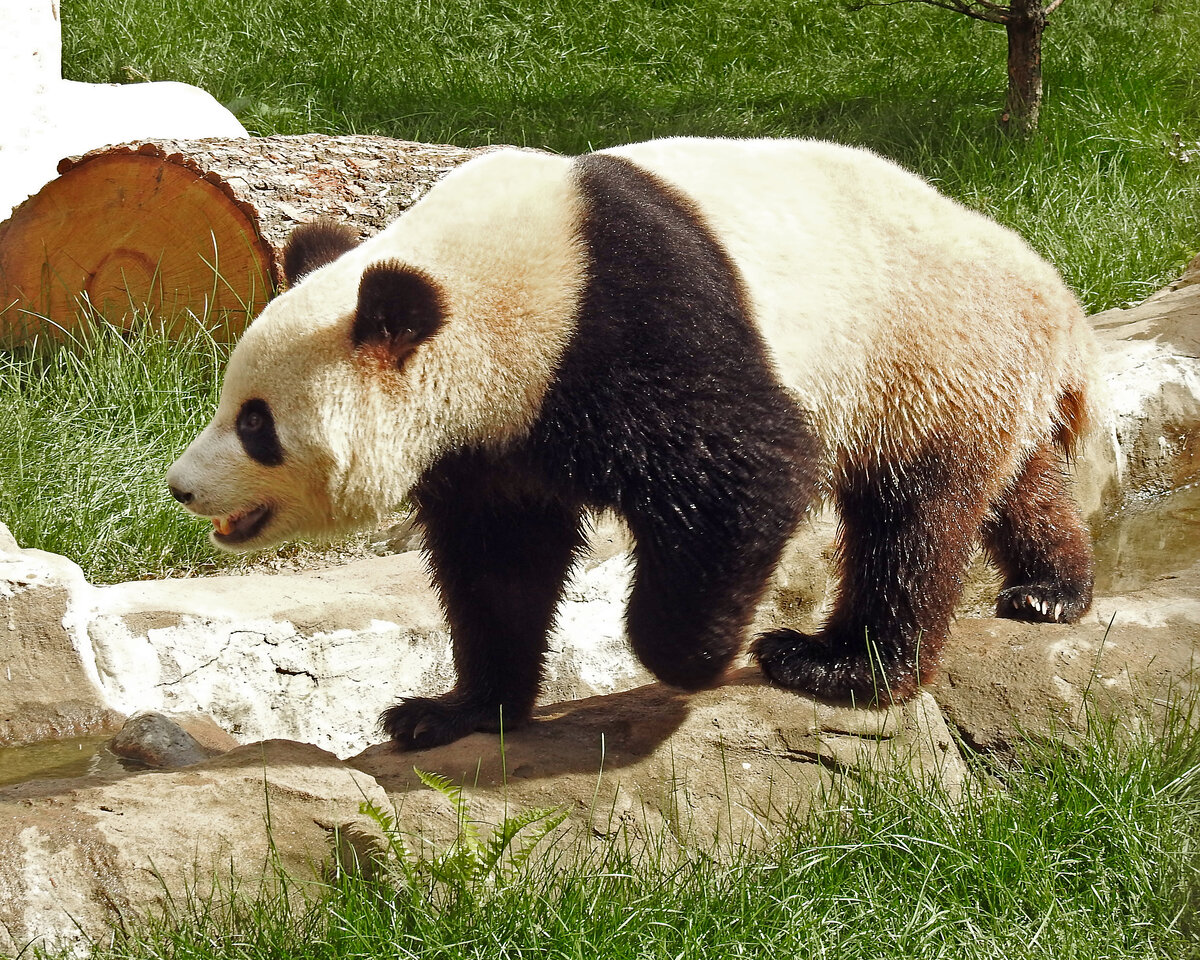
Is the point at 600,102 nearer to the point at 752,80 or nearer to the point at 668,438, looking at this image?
the point at 752,80

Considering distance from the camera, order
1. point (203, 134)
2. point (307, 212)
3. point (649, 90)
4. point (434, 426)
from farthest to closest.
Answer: point (649, 90), point (203, 134), point (307, 212), point (434, 426)

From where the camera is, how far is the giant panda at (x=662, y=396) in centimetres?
265

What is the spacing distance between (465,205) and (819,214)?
85 cm

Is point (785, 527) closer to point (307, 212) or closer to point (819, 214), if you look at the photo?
point (819, 214)

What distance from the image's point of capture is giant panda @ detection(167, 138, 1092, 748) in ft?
8.70

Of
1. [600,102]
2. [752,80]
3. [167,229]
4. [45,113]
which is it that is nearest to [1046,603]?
[167,229]

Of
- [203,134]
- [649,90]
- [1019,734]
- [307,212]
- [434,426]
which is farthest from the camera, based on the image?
[649,90]

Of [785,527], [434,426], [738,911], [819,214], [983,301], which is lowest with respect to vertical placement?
[738,911]

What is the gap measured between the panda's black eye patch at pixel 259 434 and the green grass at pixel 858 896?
921 mm

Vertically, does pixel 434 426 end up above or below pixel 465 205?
below

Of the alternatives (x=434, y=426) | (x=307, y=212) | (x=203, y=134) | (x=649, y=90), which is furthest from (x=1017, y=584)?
(x=649, y=90)

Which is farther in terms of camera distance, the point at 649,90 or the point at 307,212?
the point at 649,90

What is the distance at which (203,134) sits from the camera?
666cm

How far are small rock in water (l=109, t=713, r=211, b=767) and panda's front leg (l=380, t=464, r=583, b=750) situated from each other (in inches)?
19.9
